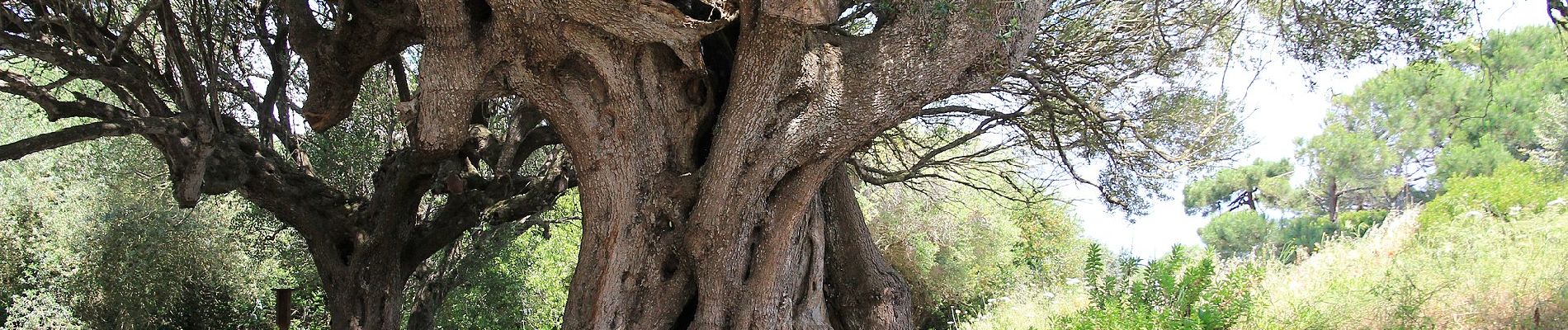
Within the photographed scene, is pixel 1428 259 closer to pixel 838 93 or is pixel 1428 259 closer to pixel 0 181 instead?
pixel 838 93

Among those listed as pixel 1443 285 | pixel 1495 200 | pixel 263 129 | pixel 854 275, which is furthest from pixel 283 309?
pixel 1495 200

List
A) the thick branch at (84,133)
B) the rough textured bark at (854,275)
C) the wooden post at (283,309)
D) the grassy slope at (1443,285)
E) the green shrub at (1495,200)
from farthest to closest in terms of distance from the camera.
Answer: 1. the wooden post at (283,309)
2. the green shrub at (1495,200)
3. the rough textured bark at (854,275)
4. the thick branch at (84,133)
5. the grassy slope at (1443,285)

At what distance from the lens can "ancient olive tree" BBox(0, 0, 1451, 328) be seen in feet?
13.6

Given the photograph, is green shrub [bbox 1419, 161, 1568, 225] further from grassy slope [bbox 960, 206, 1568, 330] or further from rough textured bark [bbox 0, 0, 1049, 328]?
rough textured bark [bbox 0, 0, 1049, 328]

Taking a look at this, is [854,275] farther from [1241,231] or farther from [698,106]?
[1241,231]

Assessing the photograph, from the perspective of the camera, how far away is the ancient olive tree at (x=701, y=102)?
4137 millimetres

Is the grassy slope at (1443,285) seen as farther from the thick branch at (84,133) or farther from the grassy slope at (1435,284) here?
the thick branch at (84,133)

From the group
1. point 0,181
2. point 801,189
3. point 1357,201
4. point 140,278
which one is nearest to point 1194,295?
point 801,189

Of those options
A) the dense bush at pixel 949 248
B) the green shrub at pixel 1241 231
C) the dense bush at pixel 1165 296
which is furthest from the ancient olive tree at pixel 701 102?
the green shrub at pixel 1241 231

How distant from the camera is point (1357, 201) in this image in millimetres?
20594

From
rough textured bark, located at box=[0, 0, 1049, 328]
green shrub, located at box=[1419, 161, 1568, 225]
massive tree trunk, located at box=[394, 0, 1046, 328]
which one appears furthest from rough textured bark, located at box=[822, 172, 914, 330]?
green shrub, located at box=[1419, 161, 1568, 225]

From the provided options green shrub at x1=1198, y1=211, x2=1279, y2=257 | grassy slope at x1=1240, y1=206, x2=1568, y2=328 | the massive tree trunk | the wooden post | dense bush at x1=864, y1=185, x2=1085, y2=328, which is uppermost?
green shrub at x1=1198, y1=211, x2=1279, y2=257

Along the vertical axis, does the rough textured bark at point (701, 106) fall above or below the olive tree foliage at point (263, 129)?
below

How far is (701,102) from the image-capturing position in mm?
4707
